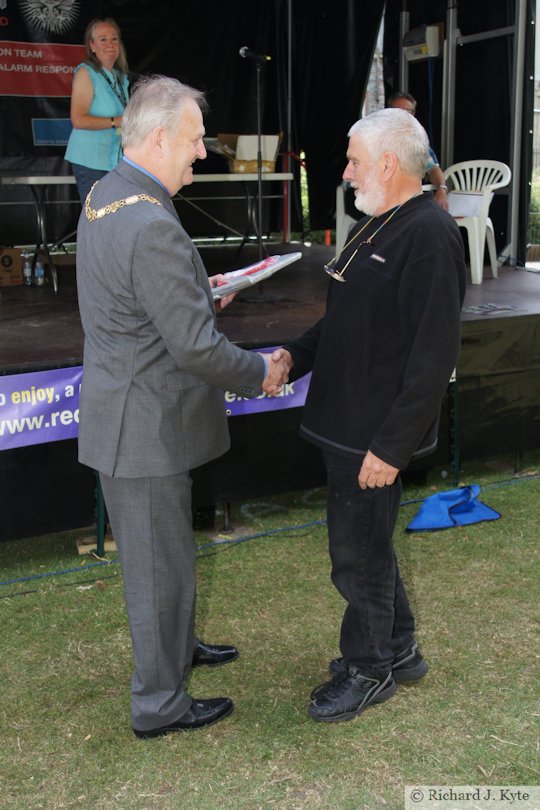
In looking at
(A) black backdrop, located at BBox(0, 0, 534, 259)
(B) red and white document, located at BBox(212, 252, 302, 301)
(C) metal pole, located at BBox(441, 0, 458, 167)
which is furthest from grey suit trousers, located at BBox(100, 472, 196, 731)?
(C) metal pole, located at BBox(441, 0, 458, 167)

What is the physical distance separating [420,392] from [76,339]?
221 centimetres

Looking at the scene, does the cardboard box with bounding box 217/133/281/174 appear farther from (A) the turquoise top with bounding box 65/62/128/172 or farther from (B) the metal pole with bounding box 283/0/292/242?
(B) the metal pole with bounding box 283/0/292/242

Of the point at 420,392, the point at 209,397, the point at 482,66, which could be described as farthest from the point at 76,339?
the point at 482,66

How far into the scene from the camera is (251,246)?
8648 millimetres

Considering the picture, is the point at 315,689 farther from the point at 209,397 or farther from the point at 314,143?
the point at 314,143

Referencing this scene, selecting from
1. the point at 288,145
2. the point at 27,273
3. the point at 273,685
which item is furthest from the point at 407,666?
the point at 288,145

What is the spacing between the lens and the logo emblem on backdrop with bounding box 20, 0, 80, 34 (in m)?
7.62

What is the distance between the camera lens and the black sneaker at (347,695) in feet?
7.59

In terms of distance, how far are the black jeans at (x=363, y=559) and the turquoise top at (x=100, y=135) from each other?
2.97 meters

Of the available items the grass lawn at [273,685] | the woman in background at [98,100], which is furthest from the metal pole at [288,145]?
the grass lawn at [273,685]

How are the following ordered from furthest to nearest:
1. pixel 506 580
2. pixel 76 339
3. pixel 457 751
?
pixel 76 339 → pixel 506 580 → pixel 457 751

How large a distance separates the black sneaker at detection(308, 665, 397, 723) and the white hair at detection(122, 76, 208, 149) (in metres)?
1.46

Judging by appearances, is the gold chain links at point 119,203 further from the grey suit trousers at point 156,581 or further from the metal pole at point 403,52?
the metal pole at point 403,52

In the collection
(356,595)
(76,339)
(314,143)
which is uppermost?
(314,143)
